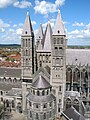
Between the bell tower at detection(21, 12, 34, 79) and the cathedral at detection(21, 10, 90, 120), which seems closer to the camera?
the cathedral at detection(21, 10, 90, 120)

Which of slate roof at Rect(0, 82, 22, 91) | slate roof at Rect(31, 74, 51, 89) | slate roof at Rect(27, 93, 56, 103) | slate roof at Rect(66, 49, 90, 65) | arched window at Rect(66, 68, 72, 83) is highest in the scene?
slate roof at Rect(66, 49, 90, 65)

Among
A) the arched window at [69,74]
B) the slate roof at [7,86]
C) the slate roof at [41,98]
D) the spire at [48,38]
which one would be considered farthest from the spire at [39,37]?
the slate roof at [7,86]

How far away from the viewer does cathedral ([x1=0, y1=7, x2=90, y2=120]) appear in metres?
59.9

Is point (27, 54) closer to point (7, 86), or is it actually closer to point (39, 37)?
point (39, 37)

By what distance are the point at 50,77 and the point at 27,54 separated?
408 inches

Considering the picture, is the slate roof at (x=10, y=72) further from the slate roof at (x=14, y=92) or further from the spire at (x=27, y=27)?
the spire at (x=27, y=27)

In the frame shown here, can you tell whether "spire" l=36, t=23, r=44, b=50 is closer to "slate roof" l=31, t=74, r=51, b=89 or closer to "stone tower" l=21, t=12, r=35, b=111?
"stone tower" l=21, t=12, r=35, b=111

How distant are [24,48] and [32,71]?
307 inches

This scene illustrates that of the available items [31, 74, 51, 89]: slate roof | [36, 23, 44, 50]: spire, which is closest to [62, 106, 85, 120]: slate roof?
[31, 74, 51, 89]: slate roof

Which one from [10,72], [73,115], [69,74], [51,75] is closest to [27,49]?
[51,75]

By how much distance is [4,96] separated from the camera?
72500 mm

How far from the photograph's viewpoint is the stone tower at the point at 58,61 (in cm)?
6228

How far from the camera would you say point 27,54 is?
6606cm

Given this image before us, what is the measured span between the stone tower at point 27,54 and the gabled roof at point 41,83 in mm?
6325
